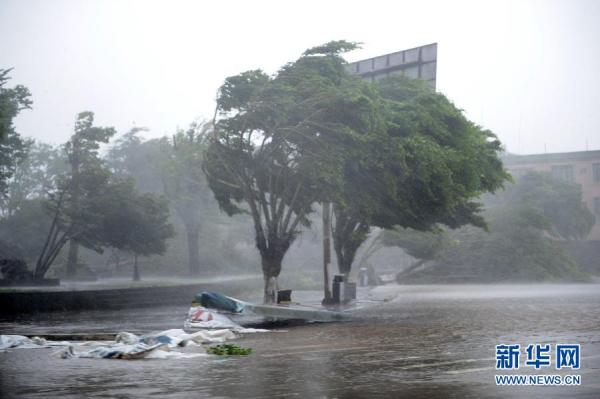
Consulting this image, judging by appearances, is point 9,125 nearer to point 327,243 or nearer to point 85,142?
point 85,142

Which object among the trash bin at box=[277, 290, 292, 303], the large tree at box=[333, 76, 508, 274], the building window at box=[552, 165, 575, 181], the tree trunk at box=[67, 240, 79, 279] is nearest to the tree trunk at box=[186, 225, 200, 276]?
the tree trunk at box=[67, 240, 79, 279]

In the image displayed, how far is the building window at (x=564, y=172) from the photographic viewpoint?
98519 millimetres

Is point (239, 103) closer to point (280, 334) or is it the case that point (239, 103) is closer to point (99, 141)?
point (280, 334)

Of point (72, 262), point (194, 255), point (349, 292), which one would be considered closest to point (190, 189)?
point (194, 255)

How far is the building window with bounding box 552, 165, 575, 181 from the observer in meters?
98.5

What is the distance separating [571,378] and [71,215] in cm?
3931

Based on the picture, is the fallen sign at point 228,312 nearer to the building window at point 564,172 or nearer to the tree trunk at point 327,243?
the tree trunk at point 327,243

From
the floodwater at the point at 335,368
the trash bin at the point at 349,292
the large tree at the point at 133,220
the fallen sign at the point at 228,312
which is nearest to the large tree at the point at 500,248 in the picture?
the large tree at the point at 133,220

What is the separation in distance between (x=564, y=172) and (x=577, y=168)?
1655 millimetres

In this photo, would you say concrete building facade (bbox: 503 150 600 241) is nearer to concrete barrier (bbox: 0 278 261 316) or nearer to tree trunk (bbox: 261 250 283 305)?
concrete barrier (bbox: 0 278 261 316)

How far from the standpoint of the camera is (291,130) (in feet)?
93.5

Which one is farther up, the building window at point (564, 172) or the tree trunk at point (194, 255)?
the building window at point (564, 172)

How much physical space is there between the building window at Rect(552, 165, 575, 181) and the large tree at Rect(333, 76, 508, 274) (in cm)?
6223

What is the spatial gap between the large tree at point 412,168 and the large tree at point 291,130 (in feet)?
3.69
